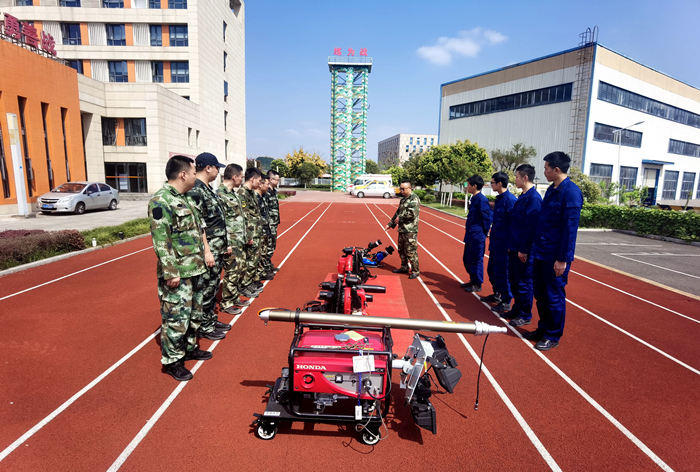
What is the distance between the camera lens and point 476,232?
22.2 feet

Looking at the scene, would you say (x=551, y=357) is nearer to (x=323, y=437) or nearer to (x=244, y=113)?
(x=323, y=437)

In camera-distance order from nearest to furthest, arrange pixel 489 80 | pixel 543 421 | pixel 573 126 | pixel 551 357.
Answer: pixel 543 421, pixel 551 357, pixel 573 126, pixel 489 80

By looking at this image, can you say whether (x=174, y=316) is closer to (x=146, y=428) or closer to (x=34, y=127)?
(x=146, y=428)

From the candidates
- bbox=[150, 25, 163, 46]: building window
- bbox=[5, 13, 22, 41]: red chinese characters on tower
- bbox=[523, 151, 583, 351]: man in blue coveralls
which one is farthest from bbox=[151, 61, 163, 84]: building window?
bbox=[523, 151, 583, 351]: man in blue coveralls

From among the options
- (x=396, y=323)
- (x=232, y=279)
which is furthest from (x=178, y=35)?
(x=396, y=323)

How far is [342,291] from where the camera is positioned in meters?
3.69

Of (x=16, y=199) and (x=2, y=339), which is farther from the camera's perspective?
(x=16, y=199)

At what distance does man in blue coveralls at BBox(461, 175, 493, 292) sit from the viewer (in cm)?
668

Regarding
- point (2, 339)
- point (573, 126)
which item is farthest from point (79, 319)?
point (573, 126)

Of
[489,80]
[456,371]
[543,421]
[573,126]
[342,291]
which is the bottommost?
[543,421]

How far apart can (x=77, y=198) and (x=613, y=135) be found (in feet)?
138

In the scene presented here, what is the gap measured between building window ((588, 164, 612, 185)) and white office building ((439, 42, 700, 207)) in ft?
0.31

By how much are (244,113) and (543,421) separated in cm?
4417

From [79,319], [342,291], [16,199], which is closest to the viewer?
[342,291]
